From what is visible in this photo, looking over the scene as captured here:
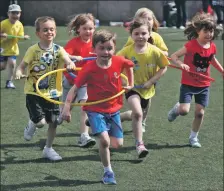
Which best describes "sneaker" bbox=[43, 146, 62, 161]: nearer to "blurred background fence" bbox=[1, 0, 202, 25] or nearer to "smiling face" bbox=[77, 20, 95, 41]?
"smiling face" bbox=[77, 20, 95, 41]

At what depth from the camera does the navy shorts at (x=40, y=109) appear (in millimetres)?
8859

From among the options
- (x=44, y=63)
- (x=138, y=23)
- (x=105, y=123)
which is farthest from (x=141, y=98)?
(x=44, y=63)

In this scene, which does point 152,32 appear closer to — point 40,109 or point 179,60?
point 179,60

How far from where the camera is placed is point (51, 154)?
9328 millimetres

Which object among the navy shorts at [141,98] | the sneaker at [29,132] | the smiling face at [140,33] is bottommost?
the sneaker at [29,132]

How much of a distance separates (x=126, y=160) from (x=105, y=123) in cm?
155

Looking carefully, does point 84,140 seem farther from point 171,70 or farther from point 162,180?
point 171,70

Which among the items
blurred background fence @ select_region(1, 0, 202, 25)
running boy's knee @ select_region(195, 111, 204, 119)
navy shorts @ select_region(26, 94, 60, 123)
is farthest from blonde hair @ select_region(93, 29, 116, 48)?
blurred background fence @ select_region(1, 0, 202, 25)

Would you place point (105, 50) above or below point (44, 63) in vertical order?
above

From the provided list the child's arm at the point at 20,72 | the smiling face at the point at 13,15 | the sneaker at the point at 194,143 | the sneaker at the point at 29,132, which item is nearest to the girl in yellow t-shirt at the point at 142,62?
the child's arm at the point at 20,72

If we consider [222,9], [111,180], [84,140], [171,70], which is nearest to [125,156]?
[84,140]

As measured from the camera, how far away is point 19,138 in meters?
10.4

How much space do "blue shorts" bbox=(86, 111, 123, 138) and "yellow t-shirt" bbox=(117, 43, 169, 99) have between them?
897 millimetres

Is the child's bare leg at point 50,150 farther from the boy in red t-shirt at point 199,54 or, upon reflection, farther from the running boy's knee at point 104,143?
the boy in red t-shirt at point 199,54
